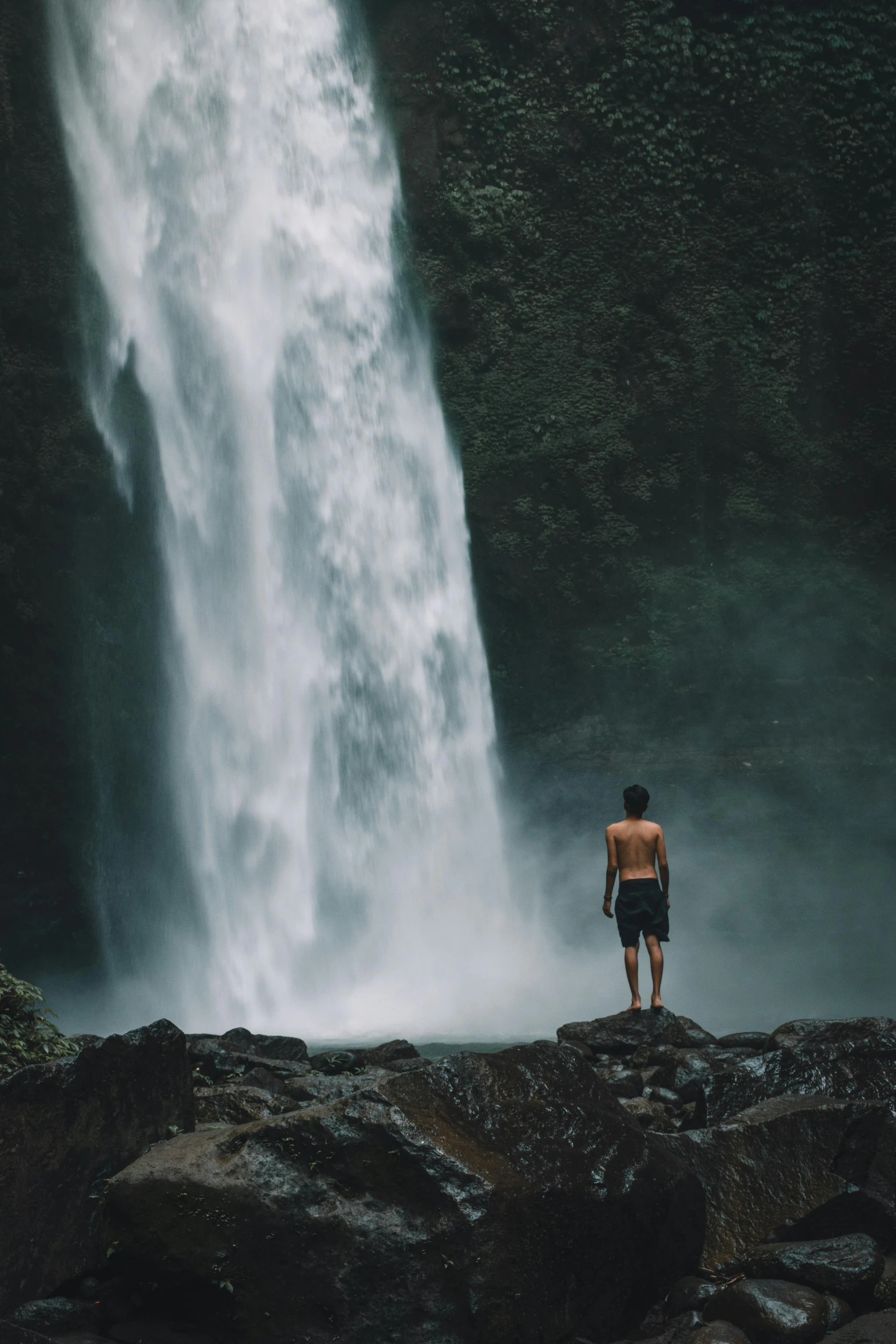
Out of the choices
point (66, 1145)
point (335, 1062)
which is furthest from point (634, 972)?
point (66, 1145)

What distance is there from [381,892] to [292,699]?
267 centimetres

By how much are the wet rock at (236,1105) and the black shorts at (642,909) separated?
326 centimetres

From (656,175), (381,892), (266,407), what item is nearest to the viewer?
(381,892)

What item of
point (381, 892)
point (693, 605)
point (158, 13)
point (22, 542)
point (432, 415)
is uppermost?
point (158, 13)

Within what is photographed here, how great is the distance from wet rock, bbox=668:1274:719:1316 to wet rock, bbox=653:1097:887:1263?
0.16m

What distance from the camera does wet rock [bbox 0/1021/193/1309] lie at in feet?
9.20

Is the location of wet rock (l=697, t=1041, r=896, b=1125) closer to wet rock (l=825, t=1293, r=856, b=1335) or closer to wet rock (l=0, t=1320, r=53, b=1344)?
wet rock (l=825, t=1293, r=856, b=1335)

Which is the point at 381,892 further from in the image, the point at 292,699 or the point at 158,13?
the point at 158,13

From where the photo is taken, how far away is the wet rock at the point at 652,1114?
4.29 metres

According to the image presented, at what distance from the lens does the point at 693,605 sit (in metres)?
16.5

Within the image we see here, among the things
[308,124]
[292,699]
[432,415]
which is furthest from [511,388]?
[292,699]

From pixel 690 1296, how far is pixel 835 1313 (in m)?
0.38

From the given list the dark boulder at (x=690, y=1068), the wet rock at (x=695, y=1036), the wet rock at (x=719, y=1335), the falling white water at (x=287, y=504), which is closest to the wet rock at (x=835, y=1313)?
the wet rock at (x=719, y=1335)

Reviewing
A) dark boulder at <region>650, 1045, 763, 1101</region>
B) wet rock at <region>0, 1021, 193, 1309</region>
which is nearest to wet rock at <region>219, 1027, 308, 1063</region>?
dark boulder at <region>650, 1045, 763, 1101</region>
